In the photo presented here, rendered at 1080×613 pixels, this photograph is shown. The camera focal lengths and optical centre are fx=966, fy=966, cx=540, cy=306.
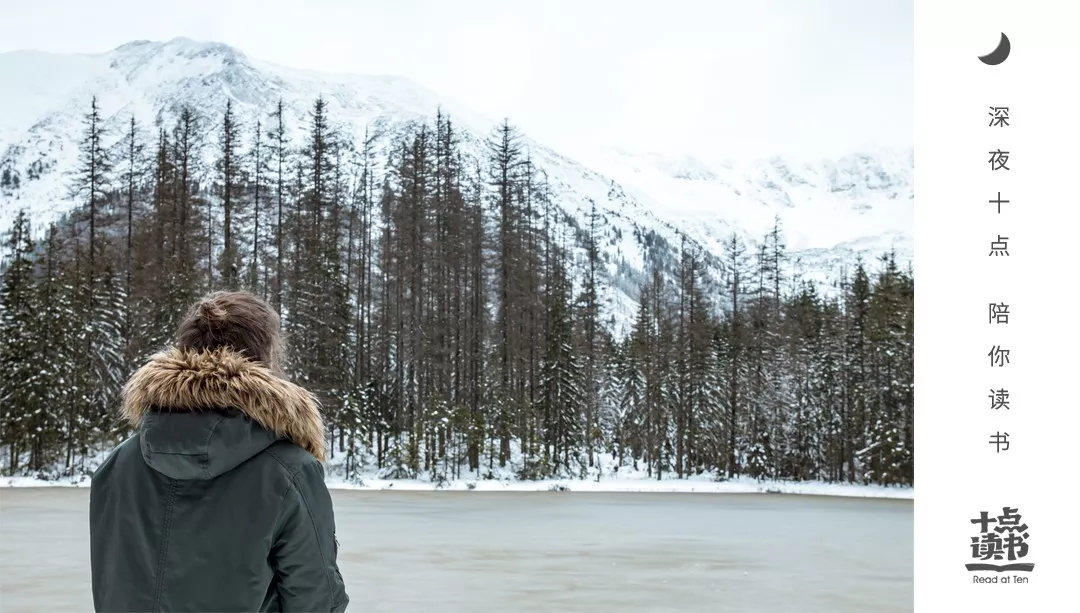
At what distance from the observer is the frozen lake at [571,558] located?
10258 millimetres

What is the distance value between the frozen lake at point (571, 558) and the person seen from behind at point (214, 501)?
284 inches

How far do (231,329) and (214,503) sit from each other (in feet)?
1.65

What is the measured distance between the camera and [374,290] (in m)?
55.4

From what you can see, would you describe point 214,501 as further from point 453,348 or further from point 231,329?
point 453,348

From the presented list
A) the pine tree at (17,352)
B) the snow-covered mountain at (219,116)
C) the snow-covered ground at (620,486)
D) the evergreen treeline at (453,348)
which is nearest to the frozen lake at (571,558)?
the pine tree at (17,352)

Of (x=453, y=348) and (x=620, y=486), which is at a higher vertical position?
(x=453, y=348)

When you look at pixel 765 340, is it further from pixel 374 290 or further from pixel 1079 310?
pixel 1079 310

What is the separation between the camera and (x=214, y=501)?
2453mm

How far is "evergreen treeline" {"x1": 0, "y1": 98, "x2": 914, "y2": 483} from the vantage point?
113ft

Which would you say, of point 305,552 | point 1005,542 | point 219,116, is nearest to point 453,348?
point 1005,542

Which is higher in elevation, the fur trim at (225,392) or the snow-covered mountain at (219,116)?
the snow-covered mountain at (219,116)

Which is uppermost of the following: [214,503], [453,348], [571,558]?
[453,348]

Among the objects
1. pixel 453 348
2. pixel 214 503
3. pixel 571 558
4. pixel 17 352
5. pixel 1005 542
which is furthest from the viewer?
pixel 453 348

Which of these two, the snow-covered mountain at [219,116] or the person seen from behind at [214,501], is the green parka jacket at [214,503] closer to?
the person seen from behind at [214,501]
